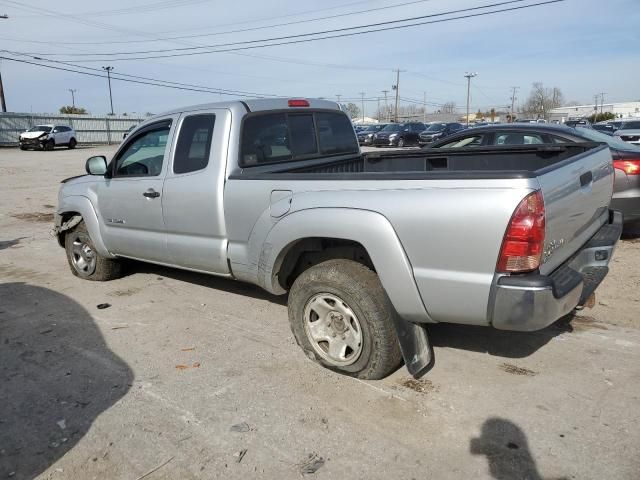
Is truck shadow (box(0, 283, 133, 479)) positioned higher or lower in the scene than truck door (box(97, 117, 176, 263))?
lower

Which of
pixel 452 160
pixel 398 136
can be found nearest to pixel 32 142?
pixel 398 136

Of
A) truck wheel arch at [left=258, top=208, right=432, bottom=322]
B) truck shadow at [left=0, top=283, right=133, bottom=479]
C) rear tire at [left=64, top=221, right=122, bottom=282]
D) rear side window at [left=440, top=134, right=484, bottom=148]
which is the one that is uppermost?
rear side window at [left=440, top=134, right=484, bottom=148]

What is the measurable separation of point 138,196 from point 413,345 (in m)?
3.02

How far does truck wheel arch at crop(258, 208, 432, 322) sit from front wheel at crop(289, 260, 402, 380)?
0.49ft

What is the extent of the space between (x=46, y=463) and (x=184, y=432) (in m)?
0.73

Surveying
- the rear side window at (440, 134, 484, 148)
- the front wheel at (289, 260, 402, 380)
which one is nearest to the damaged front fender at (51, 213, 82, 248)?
the front wheel at (289, 260, 402, 380)

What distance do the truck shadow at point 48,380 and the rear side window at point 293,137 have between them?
198cm

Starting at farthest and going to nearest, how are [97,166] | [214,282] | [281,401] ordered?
[214,282] → [97,166] → [281,401]

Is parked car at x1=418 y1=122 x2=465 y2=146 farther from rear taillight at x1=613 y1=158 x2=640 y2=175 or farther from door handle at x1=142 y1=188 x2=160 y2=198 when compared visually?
door handle at x1=142 y1=188 x2=160 y2=198

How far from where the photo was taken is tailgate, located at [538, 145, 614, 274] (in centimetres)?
289

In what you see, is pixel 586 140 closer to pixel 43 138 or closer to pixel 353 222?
pixel 353 222

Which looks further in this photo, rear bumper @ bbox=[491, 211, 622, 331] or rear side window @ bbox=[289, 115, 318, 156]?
rear side window @ bbox=[289, 115, 318, 156]

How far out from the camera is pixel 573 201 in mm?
3225

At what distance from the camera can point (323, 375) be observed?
147 inches
